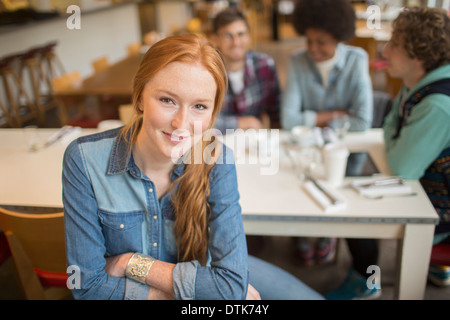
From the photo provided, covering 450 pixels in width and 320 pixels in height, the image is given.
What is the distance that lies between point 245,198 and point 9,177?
3.09 ft

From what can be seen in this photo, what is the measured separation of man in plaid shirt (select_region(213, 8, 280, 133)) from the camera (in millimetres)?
2188

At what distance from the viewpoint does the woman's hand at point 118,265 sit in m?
1.03

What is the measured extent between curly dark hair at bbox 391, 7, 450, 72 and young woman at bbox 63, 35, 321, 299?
83 cm

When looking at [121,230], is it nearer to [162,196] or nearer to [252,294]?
[162,196]

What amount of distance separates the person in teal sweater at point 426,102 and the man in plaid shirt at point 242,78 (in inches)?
34.6

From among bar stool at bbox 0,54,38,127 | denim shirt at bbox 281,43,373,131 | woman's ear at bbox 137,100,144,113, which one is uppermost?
woman's ear at bbox 137,100,144,113

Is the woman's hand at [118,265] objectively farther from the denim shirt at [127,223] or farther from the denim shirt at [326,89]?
the denim shirt at [326,89]

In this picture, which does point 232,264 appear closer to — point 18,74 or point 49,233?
point 49,233

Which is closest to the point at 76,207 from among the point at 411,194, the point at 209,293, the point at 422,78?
the point at 209,293

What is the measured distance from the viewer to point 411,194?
1.37 m

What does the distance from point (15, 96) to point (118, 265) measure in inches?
176

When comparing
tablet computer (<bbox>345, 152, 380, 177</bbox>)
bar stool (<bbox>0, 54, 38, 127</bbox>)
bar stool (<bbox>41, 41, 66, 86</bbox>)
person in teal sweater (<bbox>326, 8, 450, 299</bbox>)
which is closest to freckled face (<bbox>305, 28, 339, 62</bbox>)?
person in teal sweater (<bbox>326, 8, 450, 299</bbox>)

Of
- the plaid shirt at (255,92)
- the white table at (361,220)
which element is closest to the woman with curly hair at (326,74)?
the plaid shirt at (255,92)

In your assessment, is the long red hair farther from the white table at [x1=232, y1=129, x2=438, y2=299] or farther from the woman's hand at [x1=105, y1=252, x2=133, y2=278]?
the white table at [x1=232, y1=129, x2=438, y2=299]
